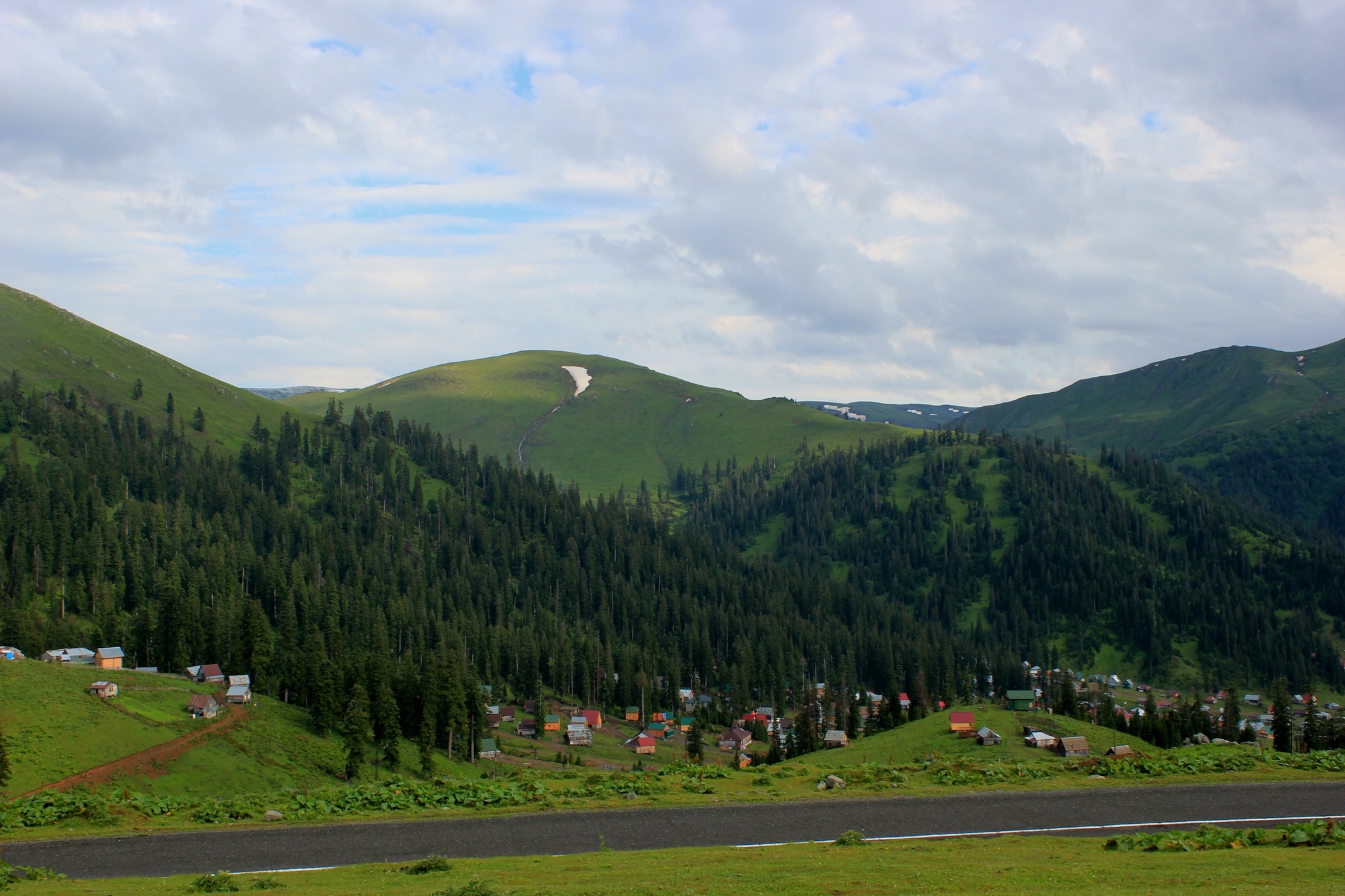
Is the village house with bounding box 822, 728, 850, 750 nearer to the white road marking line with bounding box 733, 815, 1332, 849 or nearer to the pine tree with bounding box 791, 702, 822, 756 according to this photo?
the pine tree with bounding box 791, 702, 822, 756

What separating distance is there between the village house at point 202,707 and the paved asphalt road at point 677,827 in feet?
155

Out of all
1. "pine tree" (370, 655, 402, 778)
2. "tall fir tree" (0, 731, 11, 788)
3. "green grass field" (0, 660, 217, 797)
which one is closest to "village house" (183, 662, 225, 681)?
"green grass field" (0, 660, 217, 797)

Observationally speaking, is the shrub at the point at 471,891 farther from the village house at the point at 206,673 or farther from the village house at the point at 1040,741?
the village house at the point at 206,673

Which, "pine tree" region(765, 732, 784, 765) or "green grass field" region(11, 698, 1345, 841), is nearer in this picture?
"green grass field" region(11, 698, 1345, 841)

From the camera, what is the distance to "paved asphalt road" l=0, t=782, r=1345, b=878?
3875cm

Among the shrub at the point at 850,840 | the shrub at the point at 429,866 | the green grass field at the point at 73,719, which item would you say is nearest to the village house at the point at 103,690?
the green grass field at the point at 73,719

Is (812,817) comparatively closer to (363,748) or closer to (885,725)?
(363,748)

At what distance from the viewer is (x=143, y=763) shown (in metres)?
71.9

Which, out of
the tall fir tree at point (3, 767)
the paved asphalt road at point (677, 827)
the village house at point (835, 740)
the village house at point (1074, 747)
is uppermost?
the paved asphalt road at point (677, 827)

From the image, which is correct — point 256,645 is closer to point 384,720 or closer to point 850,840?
point 384,720

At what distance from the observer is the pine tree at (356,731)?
264 feet

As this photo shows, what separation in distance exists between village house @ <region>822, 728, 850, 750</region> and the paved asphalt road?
59638 millimetres

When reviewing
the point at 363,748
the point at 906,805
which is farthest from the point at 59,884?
the point at 363,748

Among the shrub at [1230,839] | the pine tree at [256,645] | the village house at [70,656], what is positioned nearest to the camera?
the shrub at [1230,839]
